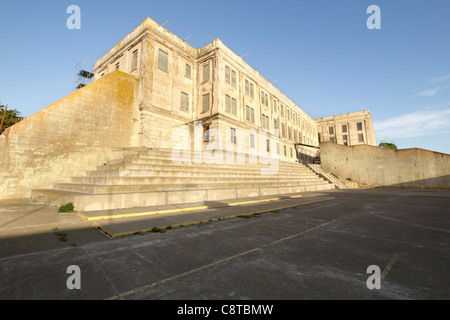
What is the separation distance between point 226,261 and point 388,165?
74.6 ft

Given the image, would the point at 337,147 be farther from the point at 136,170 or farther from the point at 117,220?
the point at 117,220

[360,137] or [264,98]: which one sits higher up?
[264,98]

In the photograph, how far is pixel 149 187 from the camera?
7.46 metres

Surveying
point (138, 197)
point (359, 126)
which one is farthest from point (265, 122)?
point (359, 126)

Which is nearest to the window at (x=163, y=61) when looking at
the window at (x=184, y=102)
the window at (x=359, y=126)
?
the window at (x=184, y=102)

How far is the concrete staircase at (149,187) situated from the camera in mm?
6168

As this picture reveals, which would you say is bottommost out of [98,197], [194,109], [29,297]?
[29,297]

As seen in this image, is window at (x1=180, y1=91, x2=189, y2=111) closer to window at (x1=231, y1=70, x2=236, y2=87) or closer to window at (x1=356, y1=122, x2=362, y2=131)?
window at (x1=231, y1=70, x2=236, y2=87)

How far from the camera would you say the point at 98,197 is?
19.2ft

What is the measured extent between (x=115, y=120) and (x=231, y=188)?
32.3ft

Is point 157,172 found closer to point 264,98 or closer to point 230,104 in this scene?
point 230,104
